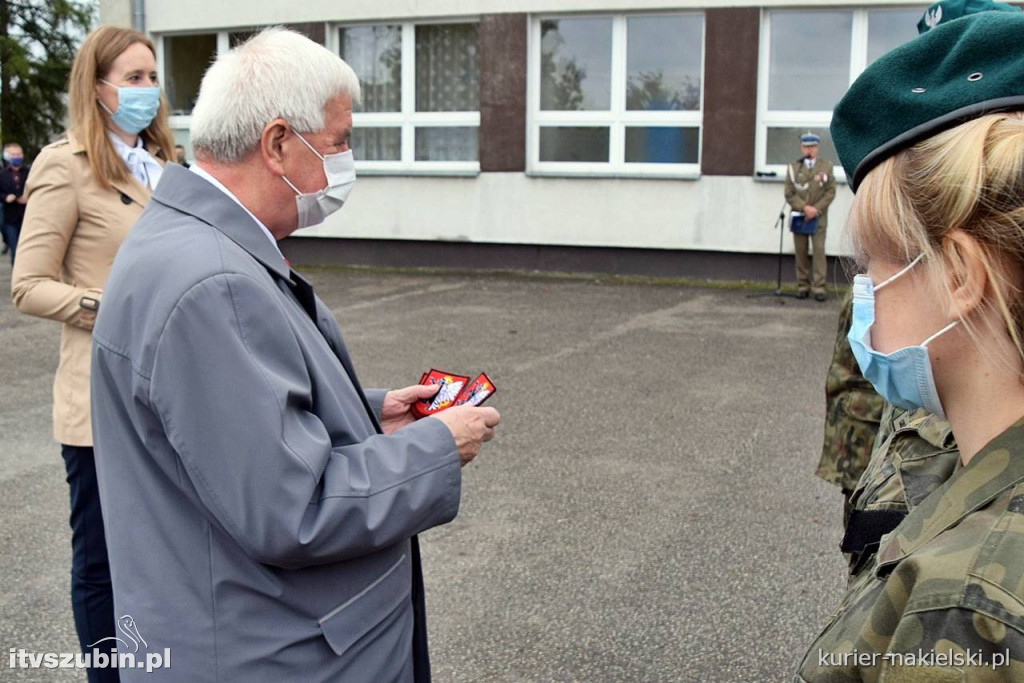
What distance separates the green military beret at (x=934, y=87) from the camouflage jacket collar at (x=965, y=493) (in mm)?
396

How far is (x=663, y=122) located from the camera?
15.6 metres

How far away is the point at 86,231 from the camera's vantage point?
11.0ft

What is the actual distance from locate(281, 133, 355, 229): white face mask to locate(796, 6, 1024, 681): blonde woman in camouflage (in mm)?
1120

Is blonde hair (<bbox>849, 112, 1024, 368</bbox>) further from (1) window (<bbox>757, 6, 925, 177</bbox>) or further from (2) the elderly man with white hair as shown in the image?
(1) window (<bbox>757, 6, 925, 177</bbox>)

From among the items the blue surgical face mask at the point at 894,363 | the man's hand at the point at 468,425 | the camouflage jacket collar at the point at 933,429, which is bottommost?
the man's hand at the point at 468,425

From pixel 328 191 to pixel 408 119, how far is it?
15.3 m

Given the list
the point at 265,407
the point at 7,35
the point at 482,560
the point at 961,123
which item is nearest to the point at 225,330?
the point at 265,407

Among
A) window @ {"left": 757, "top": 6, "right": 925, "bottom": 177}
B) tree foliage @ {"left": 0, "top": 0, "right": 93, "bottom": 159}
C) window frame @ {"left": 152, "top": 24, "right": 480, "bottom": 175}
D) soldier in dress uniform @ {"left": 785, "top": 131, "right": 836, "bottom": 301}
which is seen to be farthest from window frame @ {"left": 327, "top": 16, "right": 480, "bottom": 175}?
tree foliage @ {"left": 0, "top": 0, "right": 93, "bottom": 159}

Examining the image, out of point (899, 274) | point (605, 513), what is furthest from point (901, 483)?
point (605, 513)

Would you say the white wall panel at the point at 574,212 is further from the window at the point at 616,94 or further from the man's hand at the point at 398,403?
the man's hand at the point at 398,403

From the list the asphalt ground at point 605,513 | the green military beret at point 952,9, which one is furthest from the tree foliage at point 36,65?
the green military beret at point 952,9

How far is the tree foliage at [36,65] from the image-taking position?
24109mm

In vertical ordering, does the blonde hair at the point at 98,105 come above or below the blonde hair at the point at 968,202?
above

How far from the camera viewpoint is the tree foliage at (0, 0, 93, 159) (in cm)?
2411
